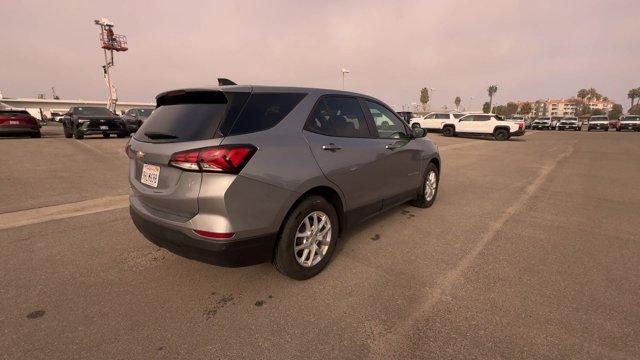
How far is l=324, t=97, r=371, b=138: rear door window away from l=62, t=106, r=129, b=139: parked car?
13.1m

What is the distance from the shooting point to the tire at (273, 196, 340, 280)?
251 centimetres

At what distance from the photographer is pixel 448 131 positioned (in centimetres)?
2272

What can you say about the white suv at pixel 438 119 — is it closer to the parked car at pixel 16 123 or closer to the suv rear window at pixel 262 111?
the parked car at pixel 16 123

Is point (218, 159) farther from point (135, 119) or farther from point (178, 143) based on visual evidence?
point (135, 119)

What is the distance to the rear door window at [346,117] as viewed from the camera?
3015mm

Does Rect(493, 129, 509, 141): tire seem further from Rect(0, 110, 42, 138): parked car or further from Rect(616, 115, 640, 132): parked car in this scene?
Rect(0, 110, 42, 138): parked car

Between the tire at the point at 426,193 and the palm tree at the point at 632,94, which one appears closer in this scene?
the tire at the point at 426,193

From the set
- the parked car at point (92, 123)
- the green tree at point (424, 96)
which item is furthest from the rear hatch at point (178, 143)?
the green tree at point (424, 96)

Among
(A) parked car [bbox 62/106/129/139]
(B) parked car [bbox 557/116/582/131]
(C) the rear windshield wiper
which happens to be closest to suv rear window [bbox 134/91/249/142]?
(C) the rear windshield wiper

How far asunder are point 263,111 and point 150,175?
1022 mm

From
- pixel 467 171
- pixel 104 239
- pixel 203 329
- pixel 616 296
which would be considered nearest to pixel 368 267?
pixel 203 329

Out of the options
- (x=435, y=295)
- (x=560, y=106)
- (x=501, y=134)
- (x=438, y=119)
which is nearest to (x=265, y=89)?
(x=435, y=295)

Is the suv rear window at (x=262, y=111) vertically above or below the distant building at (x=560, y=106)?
below

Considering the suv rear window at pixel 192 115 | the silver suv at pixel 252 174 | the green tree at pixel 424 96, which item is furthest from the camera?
the green tree at pixel 424 96
